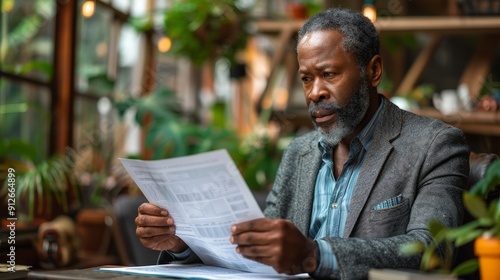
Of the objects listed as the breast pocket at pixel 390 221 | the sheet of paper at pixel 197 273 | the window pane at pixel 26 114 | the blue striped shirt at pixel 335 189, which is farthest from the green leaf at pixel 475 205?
the window pane at pixel 26 114

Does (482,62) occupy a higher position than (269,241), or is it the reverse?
(482,62)

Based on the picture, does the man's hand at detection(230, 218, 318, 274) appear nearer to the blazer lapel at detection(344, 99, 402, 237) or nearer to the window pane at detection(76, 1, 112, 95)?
the blazer lapel at detection(344, 99, 402, 237)

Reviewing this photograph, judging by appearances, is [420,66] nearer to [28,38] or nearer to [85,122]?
[85,122]

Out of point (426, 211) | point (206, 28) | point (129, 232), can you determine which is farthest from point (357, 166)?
point (206, 28)

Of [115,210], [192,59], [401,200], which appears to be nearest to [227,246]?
[401,200]

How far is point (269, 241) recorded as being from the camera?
152 cm

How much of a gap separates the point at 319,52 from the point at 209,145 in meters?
3.24

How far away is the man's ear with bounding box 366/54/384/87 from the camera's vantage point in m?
2.14

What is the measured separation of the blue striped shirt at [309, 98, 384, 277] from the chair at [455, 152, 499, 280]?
1.04ft

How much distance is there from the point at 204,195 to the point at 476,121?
3589mm

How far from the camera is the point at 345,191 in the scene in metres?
2.10

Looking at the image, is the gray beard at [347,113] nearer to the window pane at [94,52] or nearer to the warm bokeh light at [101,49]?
the window pane at [94,52]

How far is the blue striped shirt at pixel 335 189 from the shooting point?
2.08 meters

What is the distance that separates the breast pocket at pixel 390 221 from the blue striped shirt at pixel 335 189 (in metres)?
0.13
